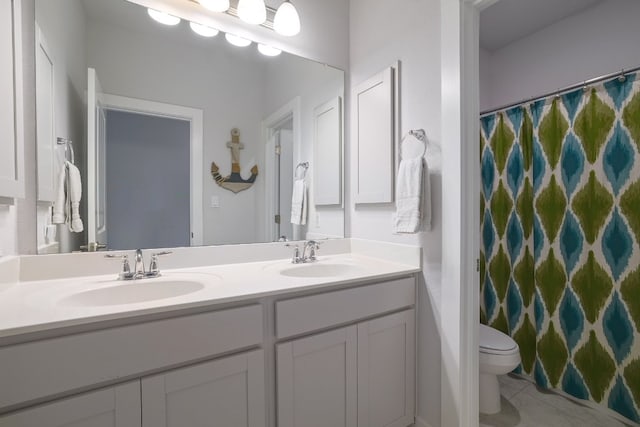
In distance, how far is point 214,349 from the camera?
888mm

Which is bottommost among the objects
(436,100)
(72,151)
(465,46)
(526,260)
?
(526,260)

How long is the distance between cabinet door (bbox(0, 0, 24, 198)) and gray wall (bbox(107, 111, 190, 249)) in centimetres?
32

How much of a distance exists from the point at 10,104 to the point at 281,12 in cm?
122

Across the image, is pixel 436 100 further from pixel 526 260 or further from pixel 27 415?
pixel 27 415

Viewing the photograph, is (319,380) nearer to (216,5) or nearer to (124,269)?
(124,269)

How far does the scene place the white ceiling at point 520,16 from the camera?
5.98 ft

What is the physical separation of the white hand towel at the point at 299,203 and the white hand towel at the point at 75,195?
98cm

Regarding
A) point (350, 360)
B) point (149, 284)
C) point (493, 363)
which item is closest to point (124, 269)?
point (149, 284)

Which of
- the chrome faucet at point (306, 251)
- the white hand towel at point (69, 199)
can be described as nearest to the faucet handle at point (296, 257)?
the chrome faucet at point (306, 251)

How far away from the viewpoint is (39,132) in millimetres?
1073

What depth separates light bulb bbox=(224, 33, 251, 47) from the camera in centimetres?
150

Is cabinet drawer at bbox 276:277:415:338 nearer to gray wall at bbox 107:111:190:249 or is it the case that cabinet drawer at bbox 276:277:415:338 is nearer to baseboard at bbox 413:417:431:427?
baseboard at bbox 413:417:431:427

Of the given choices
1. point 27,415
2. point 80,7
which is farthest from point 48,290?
point 80,7

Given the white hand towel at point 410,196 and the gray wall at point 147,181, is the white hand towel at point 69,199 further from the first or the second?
the white hand towel at point 410,196
